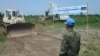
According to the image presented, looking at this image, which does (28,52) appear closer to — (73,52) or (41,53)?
(41,53)

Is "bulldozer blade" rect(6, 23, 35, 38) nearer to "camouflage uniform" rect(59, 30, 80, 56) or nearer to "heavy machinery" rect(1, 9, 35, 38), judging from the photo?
"heavy machinery" rect(1, 9, 35, 38)

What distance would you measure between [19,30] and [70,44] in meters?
16.5

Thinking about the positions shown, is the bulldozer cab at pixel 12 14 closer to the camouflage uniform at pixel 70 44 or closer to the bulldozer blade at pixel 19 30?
the bulldozer blade at pixel 19 30

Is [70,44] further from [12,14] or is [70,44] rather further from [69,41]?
[12,14]

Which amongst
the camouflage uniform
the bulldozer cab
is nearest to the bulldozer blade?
the bulldozer cab

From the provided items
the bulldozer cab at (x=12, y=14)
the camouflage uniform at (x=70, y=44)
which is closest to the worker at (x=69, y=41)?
the camouflage uniform at (x=70, y=44)

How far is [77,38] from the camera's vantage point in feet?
21.7

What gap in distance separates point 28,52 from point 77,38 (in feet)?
26.6

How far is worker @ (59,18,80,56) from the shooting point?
6474mm

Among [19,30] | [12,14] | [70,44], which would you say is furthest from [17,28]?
[70,44]

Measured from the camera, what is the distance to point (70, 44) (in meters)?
6.58

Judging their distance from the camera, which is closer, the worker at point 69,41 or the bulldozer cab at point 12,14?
the worker at point 69,41

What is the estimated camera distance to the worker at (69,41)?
6.47 metres

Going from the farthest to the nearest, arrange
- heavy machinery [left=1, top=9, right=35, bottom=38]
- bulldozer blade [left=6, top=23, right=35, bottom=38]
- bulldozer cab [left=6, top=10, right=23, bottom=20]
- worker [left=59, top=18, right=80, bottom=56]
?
bulldozer cab [left=6, top=10, right=23, bottom=20]
bulldozer blade [left=6, top=23, right=35, bottom=38]
heavy machinery [left=1, top=9, right=35, bottom=38]
worker [left=59, top=18, right=80, bottom=56]
